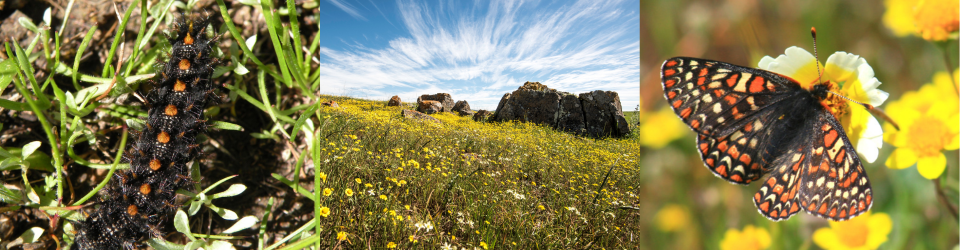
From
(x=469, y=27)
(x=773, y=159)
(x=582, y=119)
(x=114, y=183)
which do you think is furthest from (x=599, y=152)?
(x=114, y=183)

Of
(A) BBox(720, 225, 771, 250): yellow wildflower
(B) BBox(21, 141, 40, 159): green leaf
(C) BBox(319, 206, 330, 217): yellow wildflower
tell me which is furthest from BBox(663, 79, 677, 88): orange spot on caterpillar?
(B) BBox(21, 141, 40, 159): green leaf

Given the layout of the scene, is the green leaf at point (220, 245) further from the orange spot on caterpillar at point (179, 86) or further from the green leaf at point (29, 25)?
the green leaf at point (29, 25)

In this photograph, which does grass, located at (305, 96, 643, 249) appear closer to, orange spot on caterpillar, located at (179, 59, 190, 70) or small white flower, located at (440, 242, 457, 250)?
small white flower, located at (440, 242, 457, 250)

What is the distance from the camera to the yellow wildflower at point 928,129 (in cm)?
47

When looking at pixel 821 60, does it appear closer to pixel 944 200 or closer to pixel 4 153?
pixel 944 200

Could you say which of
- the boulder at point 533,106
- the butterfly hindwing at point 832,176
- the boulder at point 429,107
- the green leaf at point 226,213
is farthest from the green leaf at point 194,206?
the butterfly hindwing at point 832,176

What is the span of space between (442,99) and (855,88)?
1.08 meters

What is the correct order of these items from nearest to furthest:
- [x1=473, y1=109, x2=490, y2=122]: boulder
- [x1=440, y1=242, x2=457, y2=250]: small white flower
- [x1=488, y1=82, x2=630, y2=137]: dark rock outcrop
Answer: [x1=440, y1=242, x2=457, y2=250]: small white flower, [x1=488, y1=82, x2=630, y2=137]: dark rock outcrop, [x1=473, y1=109, x2=490, y2=122]: boulder

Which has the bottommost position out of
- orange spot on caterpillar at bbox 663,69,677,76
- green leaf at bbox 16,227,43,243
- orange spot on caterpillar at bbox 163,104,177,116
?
green leaf at bbox 16,227,43,243

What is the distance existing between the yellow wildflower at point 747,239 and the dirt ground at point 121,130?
1.01 m

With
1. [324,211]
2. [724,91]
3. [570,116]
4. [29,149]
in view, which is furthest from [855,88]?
[29,149]

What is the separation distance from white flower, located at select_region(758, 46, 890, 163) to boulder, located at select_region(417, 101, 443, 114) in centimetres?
106

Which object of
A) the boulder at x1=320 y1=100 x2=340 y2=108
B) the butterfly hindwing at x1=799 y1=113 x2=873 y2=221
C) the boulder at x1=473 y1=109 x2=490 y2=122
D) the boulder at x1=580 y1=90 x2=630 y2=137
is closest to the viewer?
the butterfly hindwing at x1=799 y1=113 x2=873 y2=221

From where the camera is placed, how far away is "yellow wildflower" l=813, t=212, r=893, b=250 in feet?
1.59
